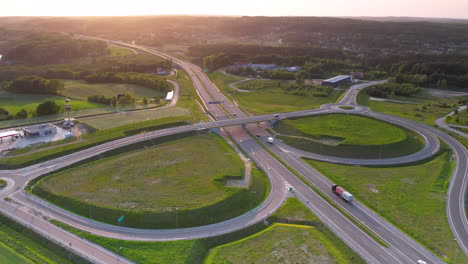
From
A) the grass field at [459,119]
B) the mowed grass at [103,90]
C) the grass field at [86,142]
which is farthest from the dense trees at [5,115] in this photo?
the grass field at [459,119]

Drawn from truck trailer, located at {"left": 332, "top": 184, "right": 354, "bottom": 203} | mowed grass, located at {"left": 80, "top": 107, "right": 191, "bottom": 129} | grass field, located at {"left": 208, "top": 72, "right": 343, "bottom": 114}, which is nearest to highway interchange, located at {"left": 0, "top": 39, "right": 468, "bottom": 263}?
truck trailer, located at {"left": 332, "top": 184, "right": 354, "bottom": 203}

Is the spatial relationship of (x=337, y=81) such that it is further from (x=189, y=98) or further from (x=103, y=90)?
(x=103, y=90)

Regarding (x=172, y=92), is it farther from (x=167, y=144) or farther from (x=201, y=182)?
(x=201, y=182)

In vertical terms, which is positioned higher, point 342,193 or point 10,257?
point 342,193

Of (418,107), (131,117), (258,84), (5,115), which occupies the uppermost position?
(258,84)

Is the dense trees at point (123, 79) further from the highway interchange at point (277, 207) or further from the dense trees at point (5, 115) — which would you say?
the highway interchange at point (277, 207)

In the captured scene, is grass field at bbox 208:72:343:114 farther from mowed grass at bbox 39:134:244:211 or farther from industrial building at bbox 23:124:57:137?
industrial building at bbox 23:124:57:137

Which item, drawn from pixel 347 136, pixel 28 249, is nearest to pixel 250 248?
pixel 28 249
